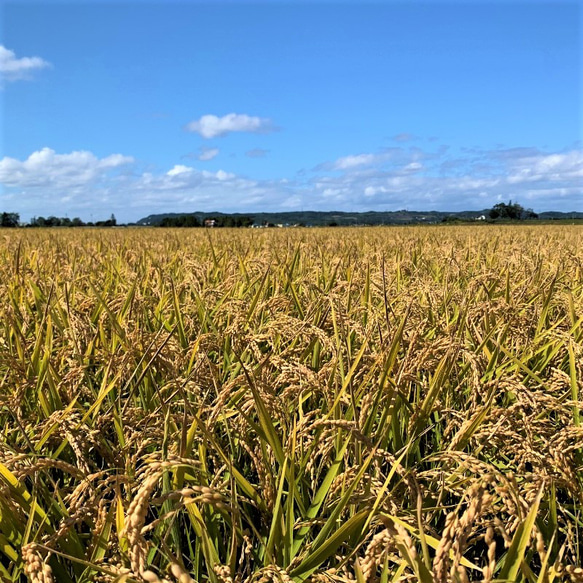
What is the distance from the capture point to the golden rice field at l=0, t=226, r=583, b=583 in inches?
29.5

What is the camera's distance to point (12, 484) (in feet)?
2.86

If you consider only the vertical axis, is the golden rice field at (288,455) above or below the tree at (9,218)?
below

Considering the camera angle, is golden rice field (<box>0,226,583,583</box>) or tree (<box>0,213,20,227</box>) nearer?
golden rice field (<box>0,226,583,583</box>)

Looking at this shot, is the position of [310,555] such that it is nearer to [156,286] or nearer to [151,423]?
[151,423]

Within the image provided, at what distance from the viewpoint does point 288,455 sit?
0.98 metres

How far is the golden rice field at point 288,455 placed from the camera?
75 centimetres

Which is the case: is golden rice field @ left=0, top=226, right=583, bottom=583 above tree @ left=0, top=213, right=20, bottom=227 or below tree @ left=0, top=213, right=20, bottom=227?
below

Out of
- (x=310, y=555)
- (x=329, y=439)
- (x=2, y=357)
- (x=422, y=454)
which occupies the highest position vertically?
(x=2, y=357)

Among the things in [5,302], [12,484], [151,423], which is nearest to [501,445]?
[151,423]

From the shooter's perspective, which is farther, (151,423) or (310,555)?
(151,423)

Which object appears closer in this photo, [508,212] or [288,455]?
[288,455]

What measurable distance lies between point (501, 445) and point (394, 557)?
58cm

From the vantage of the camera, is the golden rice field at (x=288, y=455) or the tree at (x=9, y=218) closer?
the golden rice field at (x=288, y=455)

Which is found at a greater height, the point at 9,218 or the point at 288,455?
the point at 9,218
